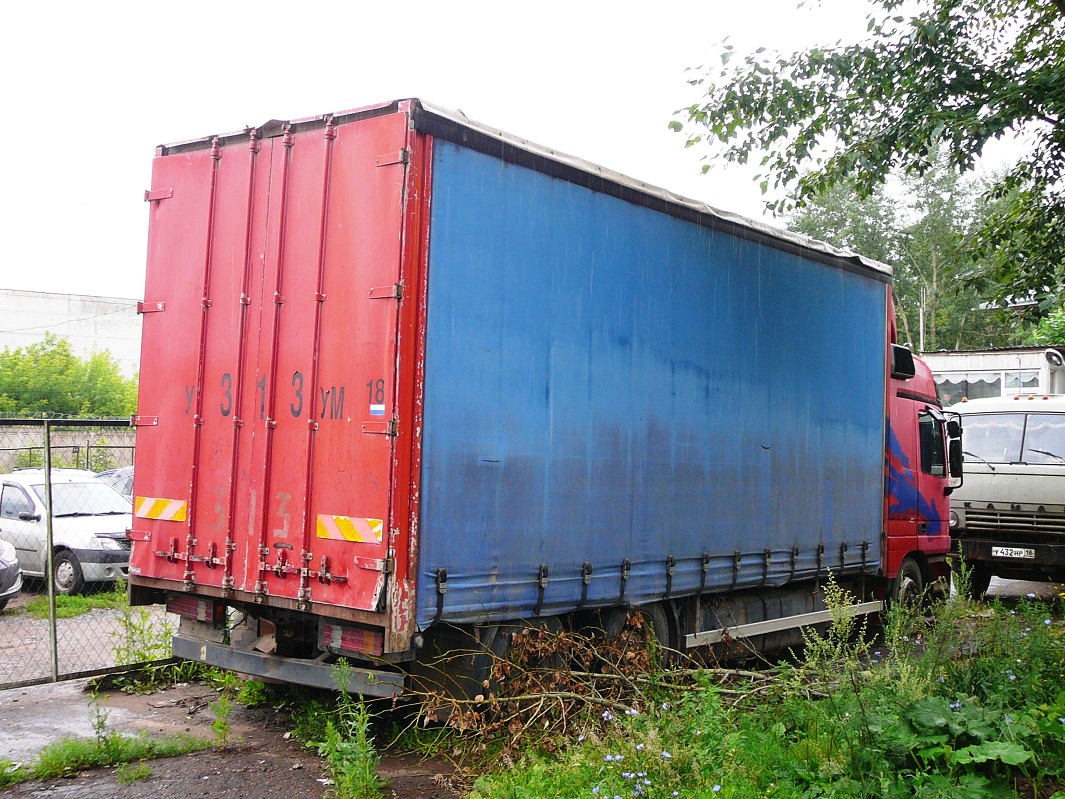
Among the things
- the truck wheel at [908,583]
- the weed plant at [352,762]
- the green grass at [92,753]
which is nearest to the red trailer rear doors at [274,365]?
the weed plant at [352,762]

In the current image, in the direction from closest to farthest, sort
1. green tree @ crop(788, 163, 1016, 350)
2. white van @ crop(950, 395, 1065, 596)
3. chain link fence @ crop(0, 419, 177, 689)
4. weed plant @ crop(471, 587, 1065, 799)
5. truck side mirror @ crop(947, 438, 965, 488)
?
weed plant @ crop(471, 587, 1065, 799)
chain link fence @ crop(0, 419, 177, 689)
truck side mirror @ crop(947, 438, 965, 488)
white van @ crop(950, 395, 1065, 596)
green tree @ crop(788, 163, 1016, 350)

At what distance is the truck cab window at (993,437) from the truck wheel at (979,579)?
1490 mm

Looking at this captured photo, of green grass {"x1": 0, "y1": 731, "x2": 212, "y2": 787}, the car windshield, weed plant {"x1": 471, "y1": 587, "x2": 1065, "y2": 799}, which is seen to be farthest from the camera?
the car windshield

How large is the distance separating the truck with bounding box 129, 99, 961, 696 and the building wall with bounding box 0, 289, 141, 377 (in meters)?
42.2

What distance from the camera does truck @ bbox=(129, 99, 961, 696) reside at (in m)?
5.33

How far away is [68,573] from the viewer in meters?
11.7

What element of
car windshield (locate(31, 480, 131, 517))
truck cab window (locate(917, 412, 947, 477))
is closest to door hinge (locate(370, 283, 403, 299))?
truck cab window (locate(917, 412, 947, 477))

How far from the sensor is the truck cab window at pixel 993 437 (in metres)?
13.7

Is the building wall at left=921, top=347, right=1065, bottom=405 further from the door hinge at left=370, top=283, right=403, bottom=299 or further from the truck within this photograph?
the door hinge at left=370, top=283, right=403, bottom=299

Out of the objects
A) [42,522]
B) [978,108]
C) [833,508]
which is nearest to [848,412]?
[833,508]

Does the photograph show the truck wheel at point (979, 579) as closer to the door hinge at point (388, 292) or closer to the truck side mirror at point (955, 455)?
the truck side mirror at point (955, 455)

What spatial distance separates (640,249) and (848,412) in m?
3.62

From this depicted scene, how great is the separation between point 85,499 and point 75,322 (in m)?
38.5

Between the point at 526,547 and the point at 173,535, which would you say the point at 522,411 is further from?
the point at 173,535
